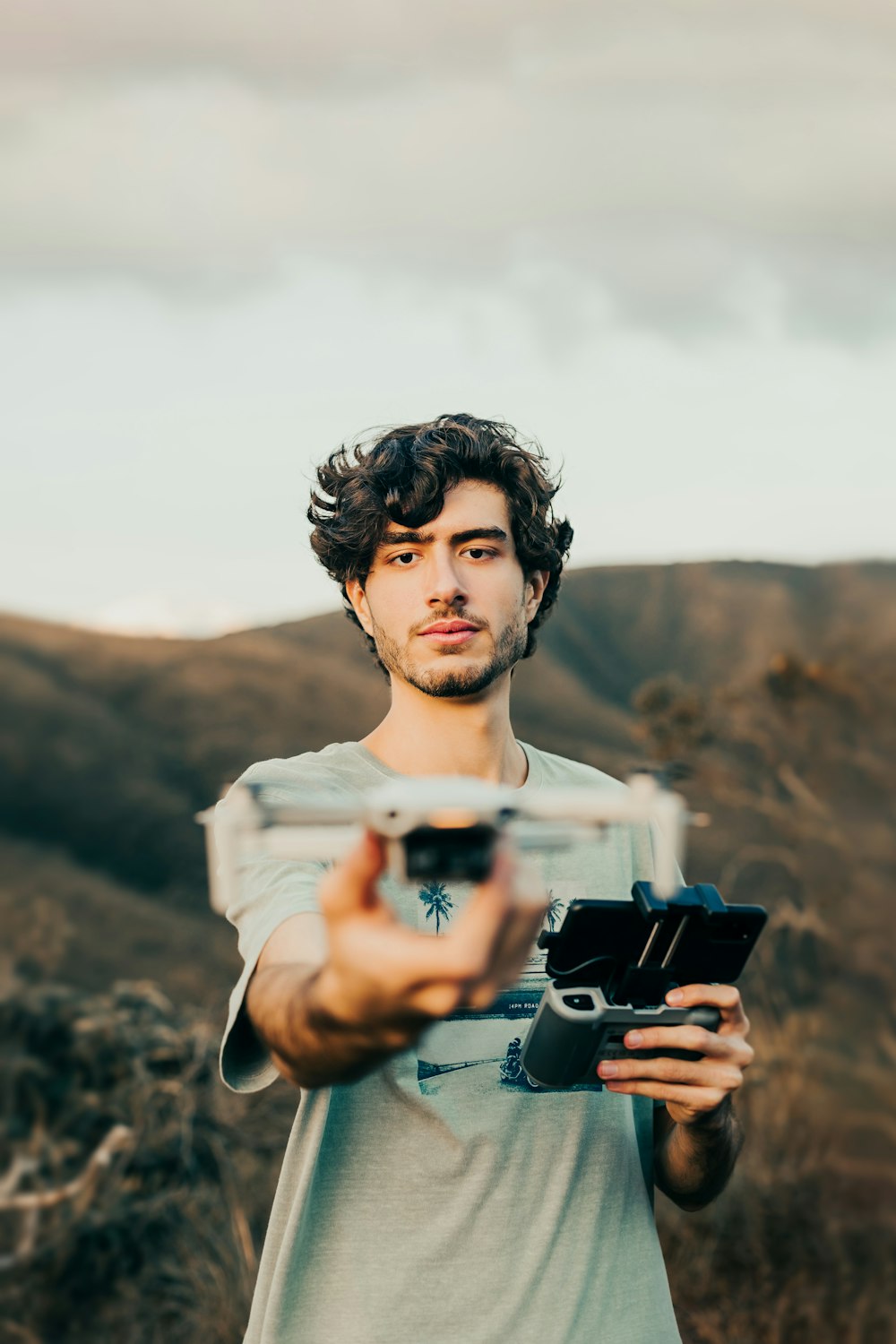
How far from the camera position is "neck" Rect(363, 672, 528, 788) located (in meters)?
3.08

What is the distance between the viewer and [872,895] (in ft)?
37.7

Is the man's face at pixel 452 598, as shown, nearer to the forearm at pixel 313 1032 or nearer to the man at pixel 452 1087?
the man at pixel 452 1087

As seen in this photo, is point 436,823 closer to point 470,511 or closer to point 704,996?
point 704,996

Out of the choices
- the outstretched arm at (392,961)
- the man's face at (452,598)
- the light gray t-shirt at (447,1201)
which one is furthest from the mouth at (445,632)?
the outstretched arm at (392,961)

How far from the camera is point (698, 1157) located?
2.94m

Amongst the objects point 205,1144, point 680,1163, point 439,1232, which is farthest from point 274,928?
point 205,1144

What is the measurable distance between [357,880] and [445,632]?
157cm

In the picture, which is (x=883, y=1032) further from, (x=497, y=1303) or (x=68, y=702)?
(x=497, y=1303)

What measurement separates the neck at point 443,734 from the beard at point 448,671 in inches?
1.6

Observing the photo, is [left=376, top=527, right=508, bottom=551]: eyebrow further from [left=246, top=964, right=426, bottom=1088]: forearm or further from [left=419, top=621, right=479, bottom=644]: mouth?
[left=246, top=964, right=426, bottom=1088]: forearm

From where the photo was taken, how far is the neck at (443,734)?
3.08 meters

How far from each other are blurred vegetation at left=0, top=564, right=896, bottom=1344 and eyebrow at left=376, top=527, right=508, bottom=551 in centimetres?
462

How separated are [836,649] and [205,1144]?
23.8 ft

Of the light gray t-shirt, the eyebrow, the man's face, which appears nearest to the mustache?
the man's face
